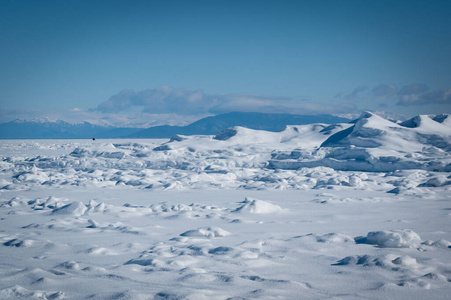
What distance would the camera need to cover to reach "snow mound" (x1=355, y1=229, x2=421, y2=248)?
325cm

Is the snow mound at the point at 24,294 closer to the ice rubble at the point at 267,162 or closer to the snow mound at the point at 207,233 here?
the snow mound at the point at 207,233

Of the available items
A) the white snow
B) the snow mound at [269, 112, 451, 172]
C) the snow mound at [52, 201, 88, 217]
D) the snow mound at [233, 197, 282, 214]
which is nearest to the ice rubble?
the snow mound at [269, 112, 451, 172]

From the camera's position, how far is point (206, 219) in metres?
4.83

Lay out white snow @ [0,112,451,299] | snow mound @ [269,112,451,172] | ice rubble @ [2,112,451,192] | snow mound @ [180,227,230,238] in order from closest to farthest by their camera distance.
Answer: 1. white snow @ [0,112,451,299]
2. snow mound @ [180,227,230,238]
3. ice rubble @ [2,112,451,192]
4. snow mound @ [269,112,451,172]

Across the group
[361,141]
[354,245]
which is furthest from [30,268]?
[361,141]

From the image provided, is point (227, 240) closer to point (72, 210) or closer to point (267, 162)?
point (72, 210)

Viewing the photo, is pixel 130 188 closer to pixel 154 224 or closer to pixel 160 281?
pixel 154 224

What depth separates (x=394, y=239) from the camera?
10.8 ft

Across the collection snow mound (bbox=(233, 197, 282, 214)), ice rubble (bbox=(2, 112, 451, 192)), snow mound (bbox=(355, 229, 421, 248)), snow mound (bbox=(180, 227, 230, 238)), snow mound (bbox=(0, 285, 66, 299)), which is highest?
snow mound (bbox=(0, 285, 66, 299))

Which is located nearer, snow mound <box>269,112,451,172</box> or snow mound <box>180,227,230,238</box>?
snow mound <box>180,227,230,238</box>

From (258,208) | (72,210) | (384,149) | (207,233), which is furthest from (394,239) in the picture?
(384,149)

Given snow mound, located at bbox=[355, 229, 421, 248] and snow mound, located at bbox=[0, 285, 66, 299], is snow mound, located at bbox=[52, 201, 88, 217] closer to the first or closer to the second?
snow mound, located at bbox=[0, 285, 66, 299]

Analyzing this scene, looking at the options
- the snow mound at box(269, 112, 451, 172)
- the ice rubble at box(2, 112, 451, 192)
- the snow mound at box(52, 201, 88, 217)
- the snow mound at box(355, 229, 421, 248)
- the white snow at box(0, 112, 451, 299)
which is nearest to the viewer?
the white snow at box(0, 112, 451, 299)

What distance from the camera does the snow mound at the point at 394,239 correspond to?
3252 millimetres
